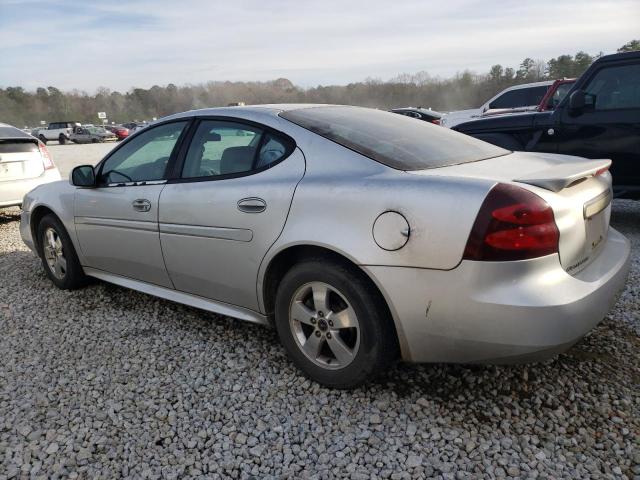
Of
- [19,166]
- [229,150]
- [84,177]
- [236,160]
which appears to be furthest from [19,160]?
[236,160]

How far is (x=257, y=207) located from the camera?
2.61 metres

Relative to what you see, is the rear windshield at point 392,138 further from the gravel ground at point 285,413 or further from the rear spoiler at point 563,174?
the gravel ground at point 285,413

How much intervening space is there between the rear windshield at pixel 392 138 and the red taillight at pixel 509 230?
0.49m

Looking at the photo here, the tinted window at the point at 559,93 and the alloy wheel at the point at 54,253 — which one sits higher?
the tinted window at the point at 559,93

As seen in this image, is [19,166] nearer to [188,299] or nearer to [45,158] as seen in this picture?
[45,158]

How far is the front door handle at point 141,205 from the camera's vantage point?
10.5ft

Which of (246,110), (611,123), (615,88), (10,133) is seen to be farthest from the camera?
(10,133)

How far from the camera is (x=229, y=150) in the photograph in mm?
2965

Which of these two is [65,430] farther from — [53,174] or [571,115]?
[53,174]

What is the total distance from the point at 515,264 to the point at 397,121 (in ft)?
4.78

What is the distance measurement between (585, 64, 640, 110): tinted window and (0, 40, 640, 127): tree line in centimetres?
5898

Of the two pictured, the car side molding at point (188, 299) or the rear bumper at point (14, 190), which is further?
the rear bumper at point (14, 190)

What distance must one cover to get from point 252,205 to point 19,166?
5720mm

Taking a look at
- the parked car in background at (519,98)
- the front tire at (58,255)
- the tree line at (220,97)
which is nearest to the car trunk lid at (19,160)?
the front tire at (58,255)
